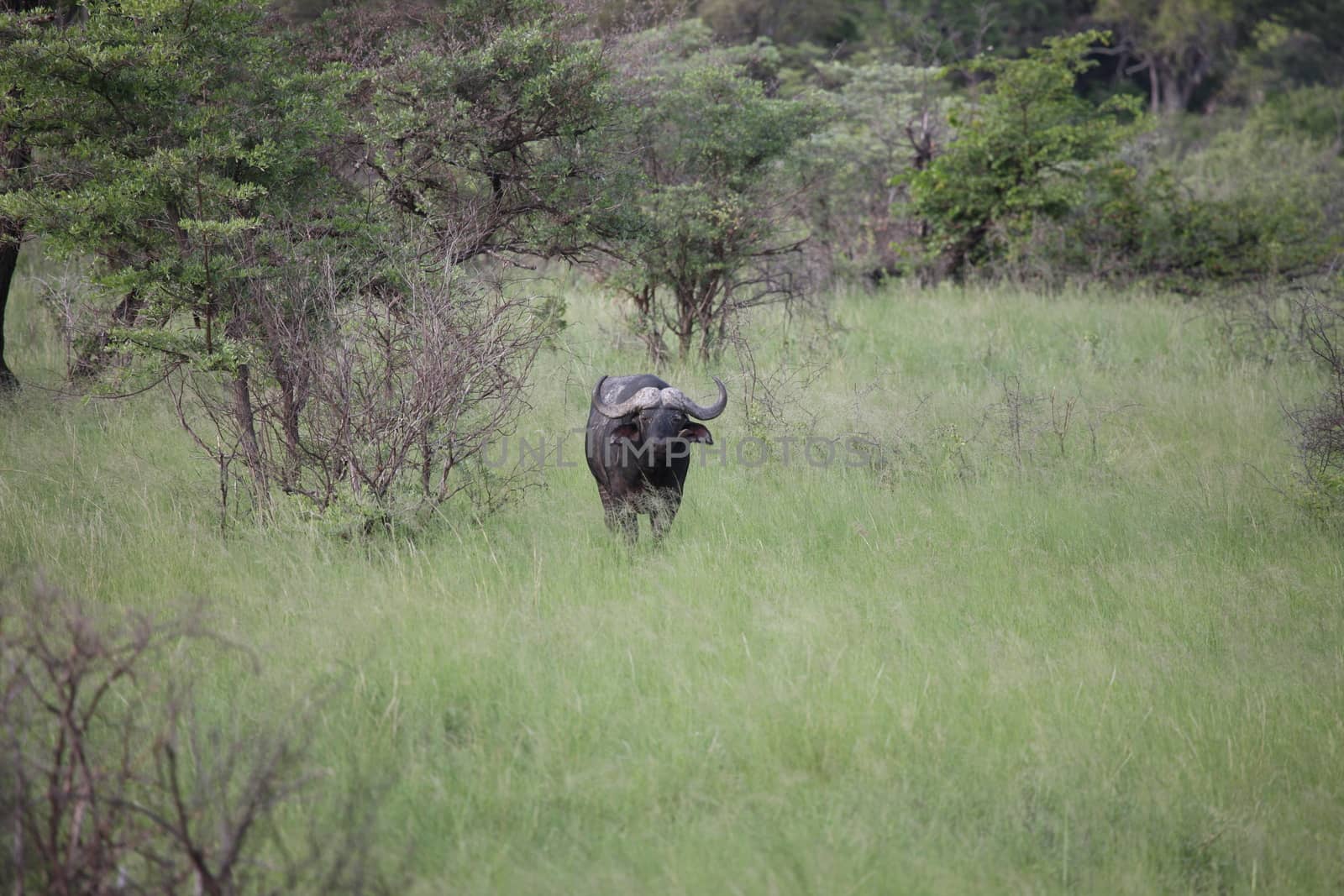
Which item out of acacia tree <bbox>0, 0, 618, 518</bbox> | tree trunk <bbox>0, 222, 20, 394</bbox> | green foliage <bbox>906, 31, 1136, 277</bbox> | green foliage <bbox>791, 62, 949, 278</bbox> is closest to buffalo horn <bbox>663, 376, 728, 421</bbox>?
acacia tree <bbox>0, 0, 618, 518</bbox>

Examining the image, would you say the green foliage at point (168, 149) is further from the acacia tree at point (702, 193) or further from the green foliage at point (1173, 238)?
the green foliage at point (1173, 238)

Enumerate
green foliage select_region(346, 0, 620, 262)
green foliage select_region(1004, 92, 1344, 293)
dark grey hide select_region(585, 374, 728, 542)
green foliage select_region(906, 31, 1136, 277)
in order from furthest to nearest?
green foliage select_region(906, 31, 1136, 277), green foliage select_region(1004, 92, 1344, 293), green foliage select_region(346, 0, 620, 262), dark grey hide select_region(585, 374, 728, 542)

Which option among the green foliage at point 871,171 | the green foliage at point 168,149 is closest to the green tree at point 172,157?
the green foliage at point 168,149

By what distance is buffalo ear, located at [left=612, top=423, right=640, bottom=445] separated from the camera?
6.85 metres

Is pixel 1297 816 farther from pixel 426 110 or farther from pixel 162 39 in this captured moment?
pixel 426 110

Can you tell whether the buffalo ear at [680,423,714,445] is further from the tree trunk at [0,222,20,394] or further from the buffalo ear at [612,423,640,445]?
the tree trunk at [0,222,20,394]

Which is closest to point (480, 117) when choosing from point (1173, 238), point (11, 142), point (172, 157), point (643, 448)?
point (172, 157)

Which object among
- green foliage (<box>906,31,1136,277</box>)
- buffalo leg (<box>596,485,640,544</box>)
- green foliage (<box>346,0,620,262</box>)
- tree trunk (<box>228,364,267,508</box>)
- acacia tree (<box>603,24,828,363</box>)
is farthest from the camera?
green foliage (<box>906,31,1136,277</box>)

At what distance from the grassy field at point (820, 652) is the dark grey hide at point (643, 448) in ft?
1.08

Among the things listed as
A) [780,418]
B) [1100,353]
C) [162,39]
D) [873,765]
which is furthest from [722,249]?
[873,765]

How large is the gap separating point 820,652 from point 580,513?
268cm

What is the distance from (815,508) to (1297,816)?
396 cm

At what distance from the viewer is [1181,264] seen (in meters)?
15.4

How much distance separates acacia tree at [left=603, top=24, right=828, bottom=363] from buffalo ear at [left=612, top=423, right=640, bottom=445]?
13.9 ft
